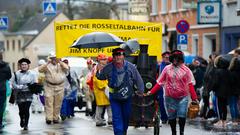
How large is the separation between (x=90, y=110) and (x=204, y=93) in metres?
3.95

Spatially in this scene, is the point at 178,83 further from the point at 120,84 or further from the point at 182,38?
the point at 182,38

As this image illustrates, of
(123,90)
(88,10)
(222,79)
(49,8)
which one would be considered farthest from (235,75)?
(88,10)

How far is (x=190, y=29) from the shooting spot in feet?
146

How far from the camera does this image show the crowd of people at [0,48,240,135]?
15.2m

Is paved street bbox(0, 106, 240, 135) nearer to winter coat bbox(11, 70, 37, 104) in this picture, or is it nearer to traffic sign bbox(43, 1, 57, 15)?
winter coat bbox(11, 70, 37, 104)

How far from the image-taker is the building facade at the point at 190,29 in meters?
41.1

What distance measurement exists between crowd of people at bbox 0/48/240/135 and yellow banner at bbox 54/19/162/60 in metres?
0.44

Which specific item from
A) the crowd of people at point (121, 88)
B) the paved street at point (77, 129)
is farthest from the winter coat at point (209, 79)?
the paved street at point (77, 129)

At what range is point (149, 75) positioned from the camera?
18.5m

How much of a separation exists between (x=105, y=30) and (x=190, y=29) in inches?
909

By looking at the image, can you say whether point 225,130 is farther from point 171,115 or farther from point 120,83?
point 120,83

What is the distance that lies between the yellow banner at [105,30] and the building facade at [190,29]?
49.2ft

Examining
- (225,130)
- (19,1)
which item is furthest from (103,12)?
(225,130)

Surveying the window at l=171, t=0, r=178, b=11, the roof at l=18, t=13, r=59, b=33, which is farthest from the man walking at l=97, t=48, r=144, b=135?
the roof at l=18, t=13, r=59, b=33
